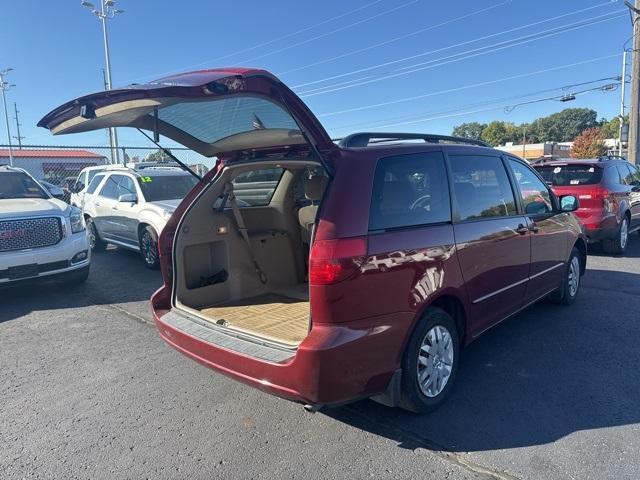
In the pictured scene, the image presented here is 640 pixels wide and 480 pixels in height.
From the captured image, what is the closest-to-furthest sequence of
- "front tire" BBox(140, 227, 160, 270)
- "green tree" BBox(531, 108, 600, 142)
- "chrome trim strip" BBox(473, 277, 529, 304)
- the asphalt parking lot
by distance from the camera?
the asphalt parking lot
"chrome trim strip" BBox(473, 277, 529, 304)
"front tire" BBox(140, 227, 160, 270)
"green tree" BBox(531, 108, 600, 142)

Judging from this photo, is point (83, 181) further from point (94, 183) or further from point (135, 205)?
point (135, 205)

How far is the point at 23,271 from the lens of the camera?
601 centimetres

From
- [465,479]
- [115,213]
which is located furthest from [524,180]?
[115,213]

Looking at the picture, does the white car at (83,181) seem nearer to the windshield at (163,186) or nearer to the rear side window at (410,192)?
the windshield at (163,186)

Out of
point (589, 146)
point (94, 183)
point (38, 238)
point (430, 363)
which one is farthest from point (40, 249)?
point (589, 146)

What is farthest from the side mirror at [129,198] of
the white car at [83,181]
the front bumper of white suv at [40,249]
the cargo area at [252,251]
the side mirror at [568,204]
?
the side mirror at [568,204]

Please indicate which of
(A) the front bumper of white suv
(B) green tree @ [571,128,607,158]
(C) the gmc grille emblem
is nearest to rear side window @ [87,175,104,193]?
(A) the front bumper of white suv

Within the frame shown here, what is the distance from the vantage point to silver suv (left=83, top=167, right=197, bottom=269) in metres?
7.88

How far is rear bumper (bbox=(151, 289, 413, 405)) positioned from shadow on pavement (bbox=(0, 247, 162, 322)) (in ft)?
13.4

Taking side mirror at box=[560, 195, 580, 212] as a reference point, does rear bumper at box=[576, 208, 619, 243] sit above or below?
below

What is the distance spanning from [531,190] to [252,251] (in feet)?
9.37

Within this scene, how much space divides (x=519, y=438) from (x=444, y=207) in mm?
1574

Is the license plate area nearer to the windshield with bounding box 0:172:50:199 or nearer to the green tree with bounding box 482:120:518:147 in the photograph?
the windshield with bounding box 0:172:50:199

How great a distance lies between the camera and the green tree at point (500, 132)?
9306 centimetres
